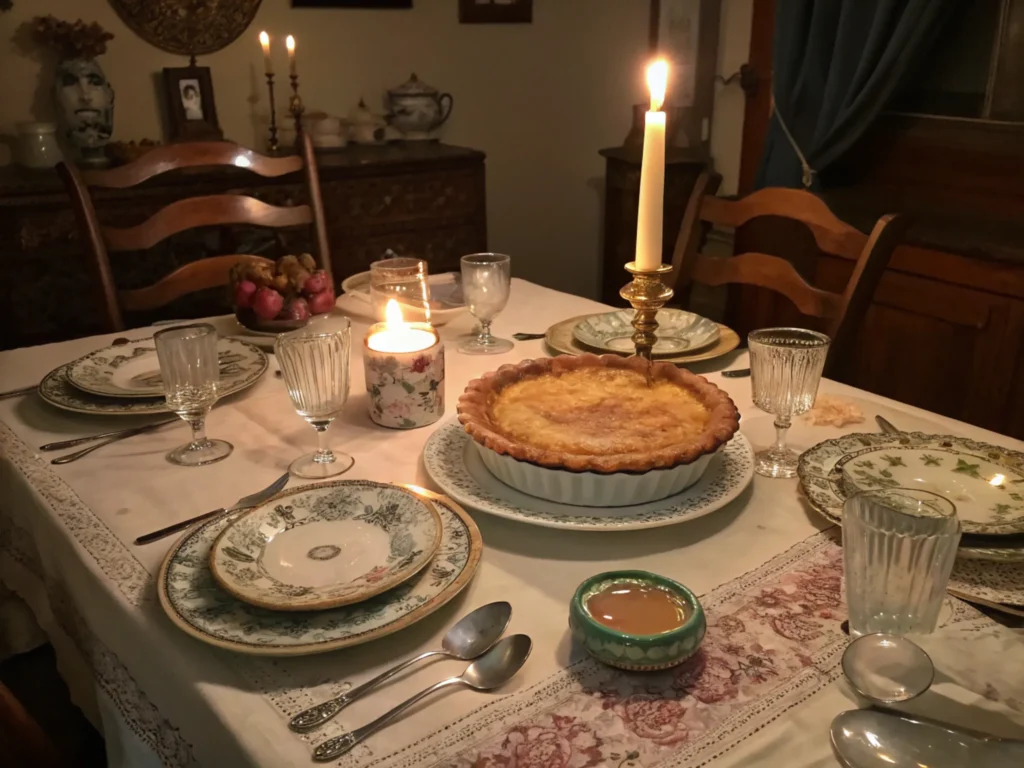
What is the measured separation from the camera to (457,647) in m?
0.73

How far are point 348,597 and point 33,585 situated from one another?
0.64 meters

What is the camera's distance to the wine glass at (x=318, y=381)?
40.6 inches

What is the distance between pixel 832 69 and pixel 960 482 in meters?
2.26

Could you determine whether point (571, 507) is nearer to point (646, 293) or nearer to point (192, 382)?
point (646, 293)

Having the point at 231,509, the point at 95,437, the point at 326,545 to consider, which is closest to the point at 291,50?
the point at 95,437

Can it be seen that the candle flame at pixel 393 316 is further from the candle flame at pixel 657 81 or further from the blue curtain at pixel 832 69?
the blue curtain at pixel 832 69

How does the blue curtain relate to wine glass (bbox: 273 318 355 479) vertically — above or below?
above

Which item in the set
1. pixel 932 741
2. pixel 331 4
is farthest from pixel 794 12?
pixel 932 741

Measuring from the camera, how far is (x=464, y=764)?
0.62 m

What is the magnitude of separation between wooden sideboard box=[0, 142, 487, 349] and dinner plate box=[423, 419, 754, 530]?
1.75 metres

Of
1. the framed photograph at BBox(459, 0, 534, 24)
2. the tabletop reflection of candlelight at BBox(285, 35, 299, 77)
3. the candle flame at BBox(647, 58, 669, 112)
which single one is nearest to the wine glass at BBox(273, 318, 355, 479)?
the candle flame at BBox(647, 58, 669, 112)

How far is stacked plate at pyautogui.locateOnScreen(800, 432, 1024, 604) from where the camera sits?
82cm

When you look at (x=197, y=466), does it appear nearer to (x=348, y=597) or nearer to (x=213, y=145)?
(x=348, y=597)

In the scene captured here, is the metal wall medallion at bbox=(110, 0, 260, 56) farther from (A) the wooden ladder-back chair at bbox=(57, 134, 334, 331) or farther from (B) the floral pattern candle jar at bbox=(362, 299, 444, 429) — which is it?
(B) the floral pattern candle jar at bbox=(362, 299, 444, 429)
